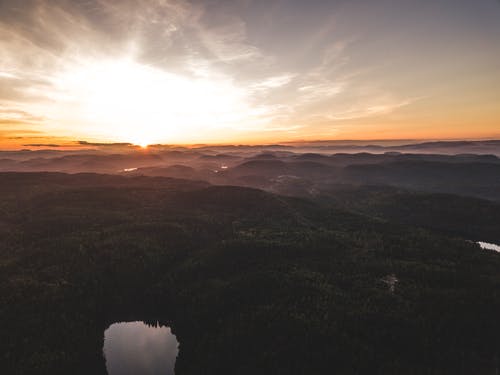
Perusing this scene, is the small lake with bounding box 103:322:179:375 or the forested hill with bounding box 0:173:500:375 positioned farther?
the small lake with bounding box 103:322:179:375

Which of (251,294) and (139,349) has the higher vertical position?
(251,294)

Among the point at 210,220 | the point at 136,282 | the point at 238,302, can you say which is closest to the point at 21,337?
the point at 136,282

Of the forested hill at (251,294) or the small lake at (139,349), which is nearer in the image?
the forested hill at (251,294)

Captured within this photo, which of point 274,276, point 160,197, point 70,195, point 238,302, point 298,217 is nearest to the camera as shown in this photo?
point 238,302

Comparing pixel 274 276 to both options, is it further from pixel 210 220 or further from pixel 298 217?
pixel 298 217

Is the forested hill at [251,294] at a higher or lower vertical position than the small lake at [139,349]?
higher

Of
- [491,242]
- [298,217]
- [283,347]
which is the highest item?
[283,347]

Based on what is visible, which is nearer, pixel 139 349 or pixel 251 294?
pixel 139 349

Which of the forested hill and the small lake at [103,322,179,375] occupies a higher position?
the forested hill
